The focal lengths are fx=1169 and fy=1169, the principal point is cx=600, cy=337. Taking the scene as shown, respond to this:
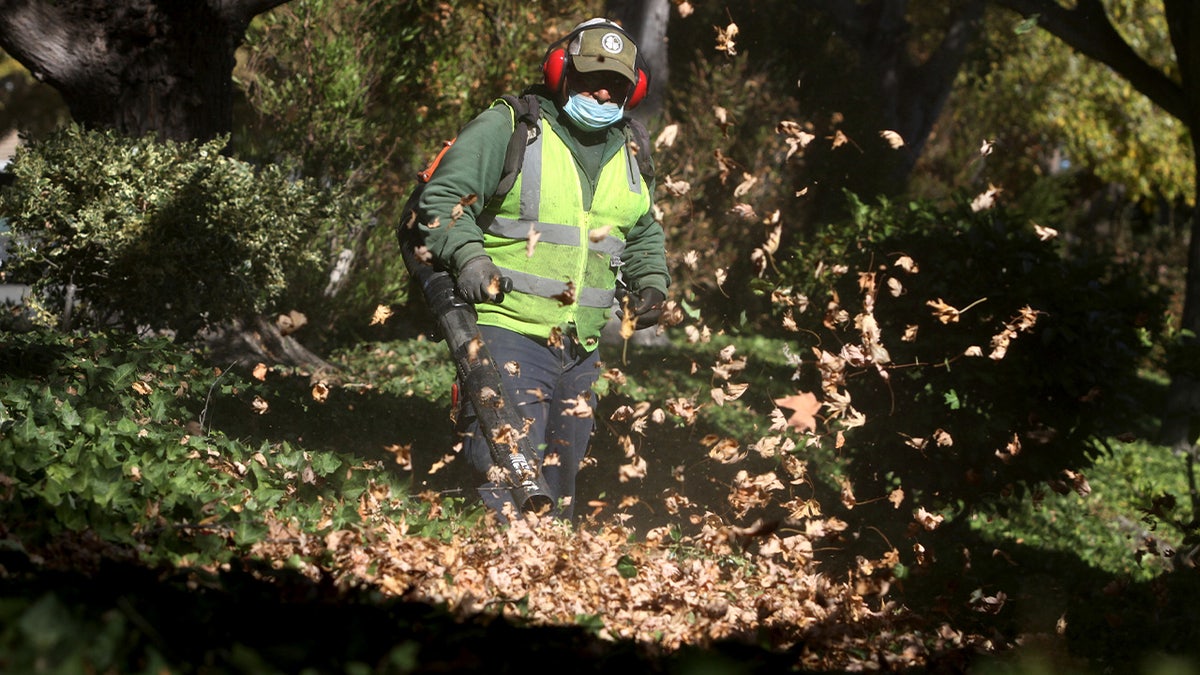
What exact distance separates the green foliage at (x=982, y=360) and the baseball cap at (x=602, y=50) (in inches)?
82.4

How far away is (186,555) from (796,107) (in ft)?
41.1

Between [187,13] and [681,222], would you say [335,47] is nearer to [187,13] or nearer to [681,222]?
[187,13]

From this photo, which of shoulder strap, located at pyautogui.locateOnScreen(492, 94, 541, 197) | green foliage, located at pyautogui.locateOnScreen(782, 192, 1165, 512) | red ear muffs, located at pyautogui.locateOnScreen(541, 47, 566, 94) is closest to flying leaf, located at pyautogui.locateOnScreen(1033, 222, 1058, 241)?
green foliage, located at pyautogui.locateOnScreen(782, 192, 1165, 512)

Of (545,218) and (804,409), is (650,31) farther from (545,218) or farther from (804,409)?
(545,218)

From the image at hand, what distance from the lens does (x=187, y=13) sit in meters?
8.04

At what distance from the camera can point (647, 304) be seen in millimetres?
5945

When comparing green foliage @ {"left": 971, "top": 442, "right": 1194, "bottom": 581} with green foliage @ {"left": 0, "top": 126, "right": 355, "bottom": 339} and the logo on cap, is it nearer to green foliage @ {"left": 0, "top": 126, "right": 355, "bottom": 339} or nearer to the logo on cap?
the logo on cap

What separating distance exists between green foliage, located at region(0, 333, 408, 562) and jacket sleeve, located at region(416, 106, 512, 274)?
113cm

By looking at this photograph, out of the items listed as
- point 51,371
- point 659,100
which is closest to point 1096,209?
point 659,100

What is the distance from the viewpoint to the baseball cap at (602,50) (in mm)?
5309

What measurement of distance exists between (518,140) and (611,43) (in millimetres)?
624

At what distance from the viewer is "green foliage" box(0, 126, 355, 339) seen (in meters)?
8.23

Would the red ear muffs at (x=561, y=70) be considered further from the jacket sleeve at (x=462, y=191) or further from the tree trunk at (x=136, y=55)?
the tree trunk at (x=136, y=55)

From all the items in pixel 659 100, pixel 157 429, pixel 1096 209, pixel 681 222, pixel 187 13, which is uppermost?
pixel 1096 209
